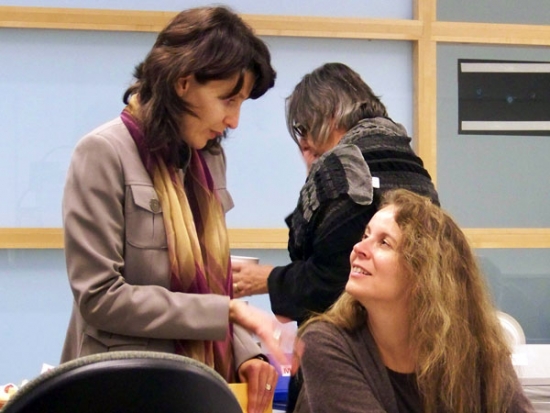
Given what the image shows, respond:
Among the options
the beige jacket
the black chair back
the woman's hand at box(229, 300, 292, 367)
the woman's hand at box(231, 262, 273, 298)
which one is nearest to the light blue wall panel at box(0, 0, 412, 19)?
the woman's hand at box(231, 262, 273, 298)

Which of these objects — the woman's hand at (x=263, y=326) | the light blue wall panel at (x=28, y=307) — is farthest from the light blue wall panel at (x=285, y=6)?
the woman's hand at (x=263, y=326)

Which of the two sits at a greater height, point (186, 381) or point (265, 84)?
point (265, 84)

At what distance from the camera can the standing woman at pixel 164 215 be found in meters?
1.70

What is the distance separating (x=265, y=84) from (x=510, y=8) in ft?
8.21

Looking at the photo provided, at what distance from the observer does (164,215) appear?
1794mm

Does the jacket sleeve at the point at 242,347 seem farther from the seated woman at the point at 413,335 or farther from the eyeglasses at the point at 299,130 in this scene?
the eyeglasses at the point at 299,130

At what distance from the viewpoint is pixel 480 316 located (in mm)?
1930

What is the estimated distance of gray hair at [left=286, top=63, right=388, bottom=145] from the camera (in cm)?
237

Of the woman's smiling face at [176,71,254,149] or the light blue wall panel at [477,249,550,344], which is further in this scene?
the light blue wall panel at [477,249,550,344]

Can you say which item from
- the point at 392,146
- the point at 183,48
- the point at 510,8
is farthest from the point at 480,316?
the point at 510,8

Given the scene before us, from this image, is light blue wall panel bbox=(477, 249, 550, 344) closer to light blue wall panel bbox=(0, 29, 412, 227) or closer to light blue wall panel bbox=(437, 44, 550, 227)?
light blue wall panel bbox=(437, 44, 550, 227)

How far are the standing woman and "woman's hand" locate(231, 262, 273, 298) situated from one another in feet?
1.59

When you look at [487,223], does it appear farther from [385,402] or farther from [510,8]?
[385,402]

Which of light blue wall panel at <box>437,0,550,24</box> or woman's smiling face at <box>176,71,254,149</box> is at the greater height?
light blue wall panel at <box>437,0,550,24</box>
